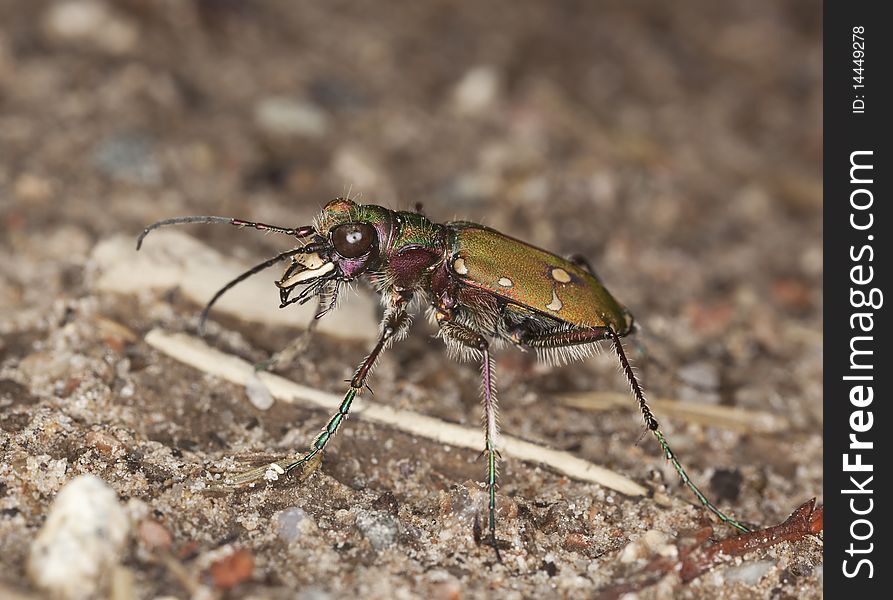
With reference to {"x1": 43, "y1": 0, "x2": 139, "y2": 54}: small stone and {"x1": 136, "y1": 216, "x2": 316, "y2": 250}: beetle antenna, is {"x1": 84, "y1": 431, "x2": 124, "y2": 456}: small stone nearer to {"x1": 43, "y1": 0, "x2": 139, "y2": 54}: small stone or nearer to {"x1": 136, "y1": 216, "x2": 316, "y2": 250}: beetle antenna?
{"x1": 136, "y1": 216, "x2": 316, "y2": 250}: beetle antenna

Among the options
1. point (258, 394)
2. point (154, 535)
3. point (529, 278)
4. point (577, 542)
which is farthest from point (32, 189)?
point (577, 542)

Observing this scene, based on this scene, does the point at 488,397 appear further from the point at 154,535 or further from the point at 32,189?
the point at 32,189

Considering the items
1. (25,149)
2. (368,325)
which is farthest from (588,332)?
(25,149)

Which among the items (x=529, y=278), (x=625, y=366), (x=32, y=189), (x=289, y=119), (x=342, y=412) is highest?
(x=289, y=119)
